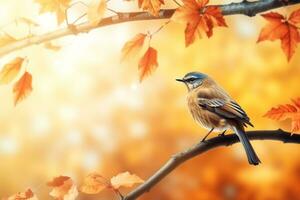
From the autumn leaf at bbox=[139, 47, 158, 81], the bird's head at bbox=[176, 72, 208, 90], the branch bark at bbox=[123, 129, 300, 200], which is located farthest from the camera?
the bird's head at bbox=[176, 72, 208, 90]

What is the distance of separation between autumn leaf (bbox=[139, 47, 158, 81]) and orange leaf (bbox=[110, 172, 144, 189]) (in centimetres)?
15

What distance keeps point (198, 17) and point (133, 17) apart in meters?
0.10

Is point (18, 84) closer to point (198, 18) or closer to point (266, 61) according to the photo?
point (198, 18)

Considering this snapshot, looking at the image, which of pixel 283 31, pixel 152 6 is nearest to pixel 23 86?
pixel 152 6

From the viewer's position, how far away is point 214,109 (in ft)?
2.65

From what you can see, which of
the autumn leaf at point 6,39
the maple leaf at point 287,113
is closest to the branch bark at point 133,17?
the autumn leaf at point 6,39

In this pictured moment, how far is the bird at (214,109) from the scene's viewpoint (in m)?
0.77

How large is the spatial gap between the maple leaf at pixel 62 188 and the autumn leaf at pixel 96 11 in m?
0.25

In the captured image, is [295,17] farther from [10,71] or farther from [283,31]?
[10,71]

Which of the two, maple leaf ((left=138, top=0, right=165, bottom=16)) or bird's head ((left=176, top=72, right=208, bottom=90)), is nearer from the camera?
maple leaf ((left=138, top=0, right=165, bottom=16))

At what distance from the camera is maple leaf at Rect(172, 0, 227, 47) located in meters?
0.64

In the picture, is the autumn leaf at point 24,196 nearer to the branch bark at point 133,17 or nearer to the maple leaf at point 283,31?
the branch bark at point 133,17

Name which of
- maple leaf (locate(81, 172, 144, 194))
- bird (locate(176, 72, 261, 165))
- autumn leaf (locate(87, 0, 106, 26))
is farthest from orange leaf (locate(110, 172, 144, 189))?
autumn leaf (locate(87, 0, 106, 26))

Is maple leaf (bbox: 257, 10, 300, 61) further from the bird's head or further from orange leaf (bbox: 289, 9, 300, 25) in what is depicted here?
the bird's head
